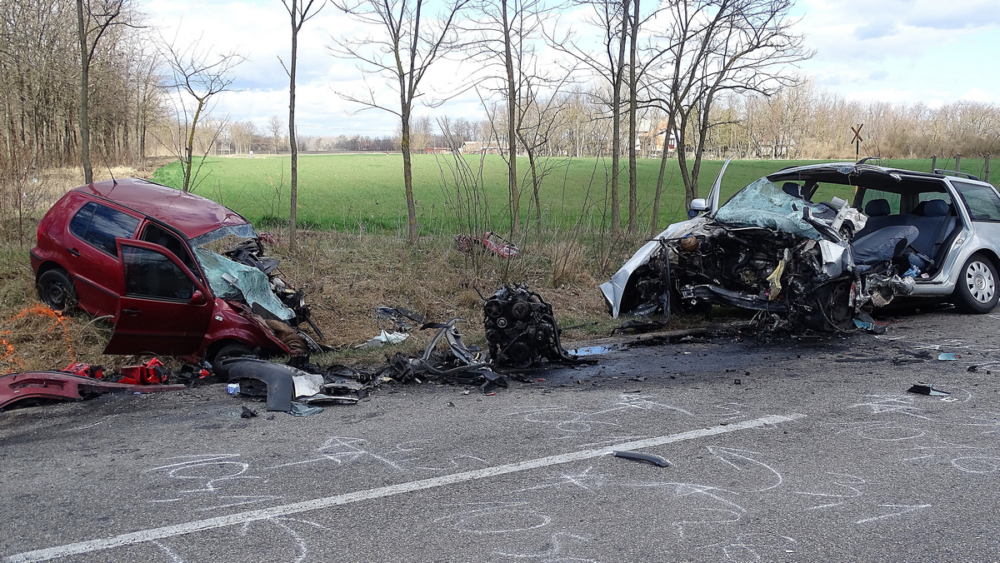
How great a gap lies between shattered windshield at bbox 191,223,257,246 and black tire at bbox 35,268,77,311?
68.6 inches

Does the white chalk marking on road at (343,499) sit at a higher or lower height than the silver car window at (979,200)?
lower

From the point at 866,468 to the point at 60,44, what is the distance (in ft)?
92.2

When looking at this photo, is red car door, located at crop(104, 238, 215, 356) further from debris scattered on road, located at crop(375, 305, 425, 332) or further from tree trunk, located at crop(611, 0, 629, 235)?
tree trunk, located at crop(611, 0, 629, 235)

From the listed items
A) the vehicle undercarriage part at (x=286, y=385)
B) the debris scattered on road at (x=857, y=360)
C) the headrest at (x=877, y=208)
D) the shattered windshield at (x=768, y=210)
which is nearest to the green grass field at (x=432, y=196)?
the headrest at (x=877, y=208)

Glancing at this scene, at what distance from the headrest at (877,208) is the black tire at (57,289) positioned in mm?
10826

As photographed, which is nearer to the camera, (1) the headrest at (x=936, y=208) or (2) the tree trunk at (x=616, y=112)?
(1) the headrest at (x=936, y=208)

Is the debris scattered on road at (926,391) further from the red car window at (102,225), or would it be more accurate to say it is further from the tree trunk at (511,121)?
the tree trunk at (511,121)

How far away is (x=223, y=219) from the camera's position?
816cm

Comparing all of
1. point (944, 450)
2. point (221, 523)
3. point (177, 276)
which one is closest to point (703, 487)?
point (944, 450)

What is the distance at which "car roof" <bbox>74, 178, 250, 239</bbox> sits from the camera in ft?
25.4

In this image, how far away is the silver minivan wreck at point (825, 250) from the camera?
313 inches

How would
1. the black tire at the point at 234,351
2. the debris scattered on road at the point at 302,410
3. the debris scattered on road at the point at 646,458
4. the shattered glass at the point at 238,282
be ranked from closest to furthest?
the debris scattered on road at the point at 646,458 < the debris scattered on road at the point at 302,410 < the black tire at the point at 234,351 < the shattered glass at the point at 238,282

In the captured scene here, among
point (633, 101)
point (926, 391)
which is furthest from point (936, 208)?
point (633, 101)

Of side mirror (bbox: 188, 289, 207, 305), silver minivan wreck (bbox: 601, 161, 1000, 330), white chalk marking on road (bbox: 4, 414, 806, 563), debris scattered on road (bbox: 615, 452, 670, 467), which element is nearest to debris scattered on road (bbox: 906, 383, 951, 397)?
white chalk marking on road (bbox: 4, 414, 806, 563)
